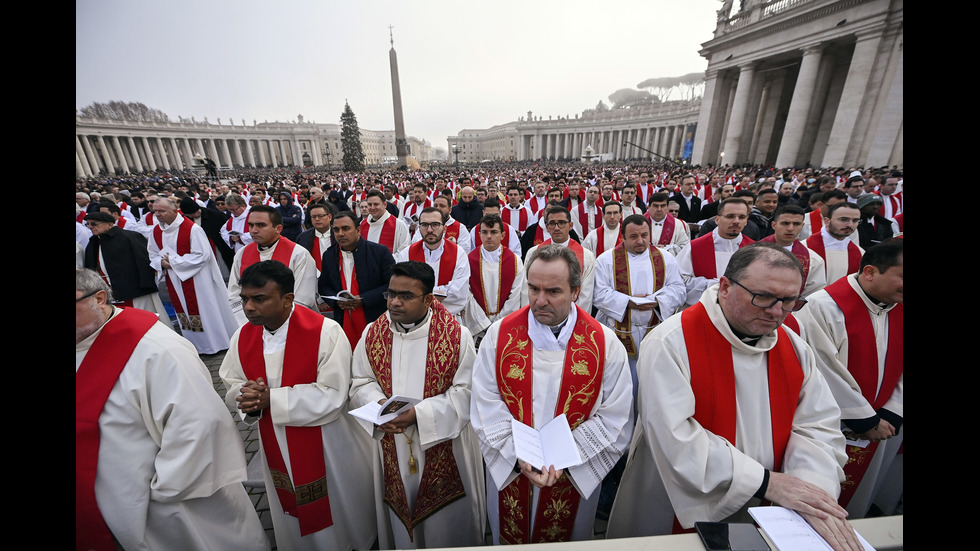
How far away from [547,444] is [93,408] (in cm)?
234

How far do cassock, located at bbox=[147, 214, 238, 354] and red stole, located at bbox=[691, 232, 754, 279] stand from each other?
22.9 feet

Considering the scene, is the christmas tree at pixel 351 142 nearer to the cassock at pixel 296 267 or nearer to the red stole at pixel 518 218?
the red stole at pixel 518 218

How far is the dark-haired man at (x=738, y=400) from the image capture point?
1834mm

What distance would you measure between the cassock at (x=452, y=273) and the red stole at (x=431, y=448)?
181 centimetres

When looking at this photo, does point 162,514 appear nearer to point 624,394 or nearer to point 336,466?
point 336,466

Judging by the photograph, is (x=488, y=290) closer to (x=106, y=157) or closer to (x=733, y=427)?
(x=733, y=427)

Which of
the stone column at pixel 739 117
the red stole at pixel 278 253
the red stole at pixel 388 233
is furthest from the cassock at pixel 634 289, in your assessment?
the stone column at pixel 739 117

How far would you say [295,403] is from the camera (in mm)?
2342

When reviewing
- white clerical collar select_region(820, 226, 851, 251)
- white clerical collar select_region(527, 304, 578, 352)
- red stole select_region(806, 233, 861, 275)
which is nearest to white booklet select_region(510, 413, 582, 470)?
white clerical collar select_region(527, 304, 578, 352)

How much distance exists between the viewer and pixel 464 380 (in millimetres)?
2553

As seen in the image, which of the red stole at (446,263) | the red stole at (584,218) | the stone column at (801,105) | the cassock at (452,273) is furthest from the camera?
the stone column at (801,105)
